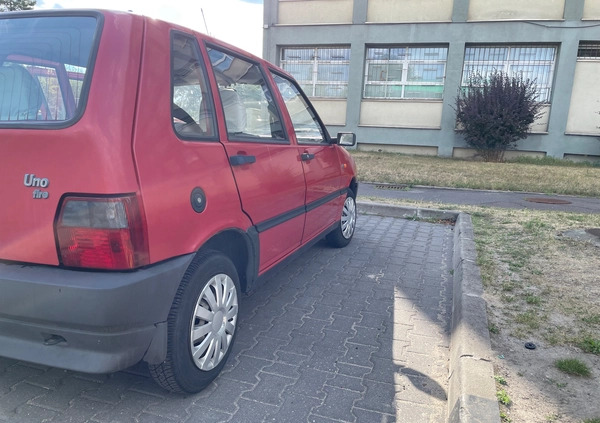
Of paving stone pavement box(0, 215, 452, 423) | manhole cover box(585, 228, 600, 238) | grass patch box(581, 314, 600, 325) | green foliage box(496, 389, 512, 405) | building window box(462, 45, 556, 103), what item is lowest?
paving stone pavement box(0, 215, 452, 423)

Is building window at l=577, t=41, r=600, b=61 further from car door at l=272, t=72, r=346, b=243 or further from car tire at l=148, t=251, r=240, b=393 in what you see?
Result: car tire at l=148, t=251, r=240, b=393

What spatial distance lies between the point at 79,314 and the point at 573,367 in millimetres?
2732

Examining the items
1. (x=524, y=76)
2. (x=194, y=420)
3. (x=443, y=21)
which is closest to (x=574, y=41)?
(x=524, y=76)

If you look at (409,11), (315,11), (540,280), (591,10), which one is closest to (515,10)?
(591,10)

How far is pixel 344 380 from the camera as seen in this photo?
2.66 metres

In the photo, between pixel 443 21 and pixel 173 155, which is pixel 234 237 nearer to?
pixel 173 155

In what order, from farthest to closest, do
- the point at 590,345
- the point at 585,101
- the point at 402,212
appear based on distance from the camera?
the point at 585,101, the point at 402,212, the point at 590,345

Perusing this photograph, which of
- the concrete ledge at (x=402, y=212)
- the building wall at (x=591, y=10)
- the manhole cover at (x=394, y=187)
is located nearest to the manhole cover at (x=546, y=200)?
the manhole cover at (x=394, y=187)

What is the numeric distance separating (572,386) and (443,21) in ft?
57.0

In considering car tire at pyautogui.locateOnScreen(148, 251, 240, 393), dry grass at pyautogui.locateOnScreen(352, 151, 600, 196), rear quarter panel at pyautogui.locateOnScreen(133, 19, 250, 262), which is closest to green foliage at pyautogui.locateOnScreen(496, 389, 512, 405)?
car tire at pyautogui.locateOnScreen(148, 251, 240, 393)

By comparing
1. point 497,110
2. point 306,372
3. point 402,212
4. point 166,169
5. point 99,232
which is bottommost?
point 306,372

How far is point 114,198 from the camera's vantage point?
6.18ft

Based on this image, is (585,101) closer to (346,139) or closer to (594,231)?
(594,231)

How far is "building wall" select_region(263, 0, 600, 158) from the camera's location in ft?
53.2
